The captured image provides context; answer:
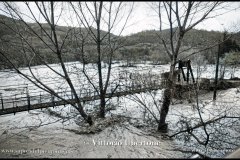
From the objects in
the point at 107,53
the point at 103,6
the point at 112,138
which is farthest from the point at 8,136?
the point at 103,6

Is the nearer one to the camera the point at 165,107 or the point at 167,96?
the point at 167,96

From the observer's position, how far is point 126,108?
463 inches

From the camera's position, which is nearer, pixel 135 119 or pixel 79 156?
pixel 79 156

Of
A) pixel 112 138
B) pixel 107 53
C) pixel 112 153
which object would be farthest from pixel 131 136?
pixel 107 53

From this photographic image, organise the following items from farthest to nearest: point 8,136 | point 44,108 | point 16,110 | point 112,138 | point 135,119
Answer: point 44,108
point 16,110
point 135,119
point 8,136
point 112,138

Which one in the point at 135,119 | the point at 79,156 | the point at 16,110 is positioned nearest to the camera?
the point at 79,156

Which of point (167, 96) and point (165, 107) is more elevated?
point (167, 96)

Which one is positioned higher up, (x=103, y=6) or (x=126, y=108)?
(x=103, y=6)

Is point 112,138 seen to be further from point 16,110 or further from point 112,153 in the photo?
point 16,110

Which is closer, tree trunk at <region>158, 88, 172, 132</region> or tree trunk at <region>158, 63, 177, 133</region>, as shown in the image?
tree trunk at <region>158, 63, 177, 133</region>

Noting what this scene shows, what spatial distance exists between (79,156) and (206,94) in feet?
40.2

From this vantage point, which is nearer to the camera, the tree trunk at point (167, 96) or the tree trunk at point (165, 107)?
the tree trunk at point (167, 96)

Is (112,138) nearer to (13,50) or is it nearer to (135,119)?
(135,119)

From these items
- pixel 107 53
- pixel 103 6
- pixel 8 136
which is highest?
pixel 103 6
